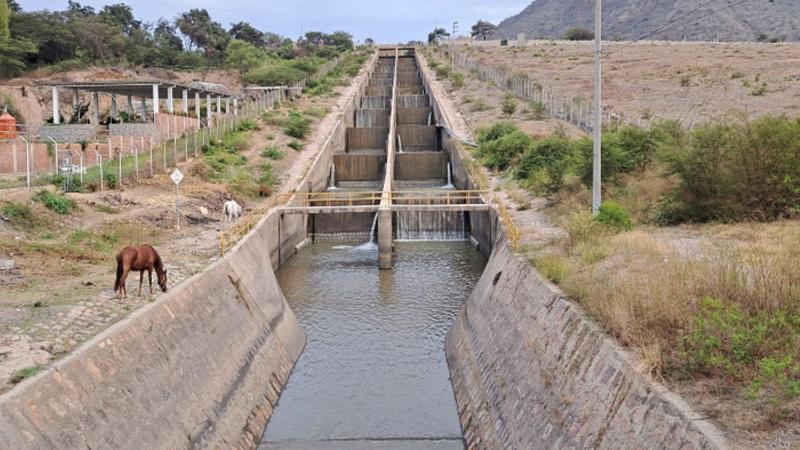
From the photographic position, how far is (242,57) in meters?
95.7

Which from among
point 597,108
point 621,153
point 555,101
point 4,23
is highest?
point 4,23

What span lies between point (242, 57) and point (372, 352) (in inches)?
3271

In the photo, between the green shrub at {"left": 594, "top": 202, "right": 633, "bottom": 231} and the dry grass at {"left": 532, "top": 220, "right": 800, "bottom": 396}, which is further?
the green shrub at {"left": 594, "top": 202, "right": 633, "bottom": 231}

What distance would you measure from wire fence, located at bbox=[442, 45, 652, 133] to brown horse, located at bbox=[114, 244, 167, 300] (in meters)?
25.4

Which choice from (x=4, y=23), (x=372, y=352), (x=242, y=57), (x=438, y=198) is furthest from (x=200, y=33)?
(x=372, y=352)

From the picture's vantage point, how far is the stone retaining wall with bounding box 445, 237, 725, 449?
317 inches

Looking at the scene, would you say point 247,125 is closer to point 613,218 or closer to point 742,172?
point 613,218

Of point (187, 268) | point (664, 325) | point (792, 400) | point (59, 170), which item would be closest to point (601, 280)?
point (664, 325)

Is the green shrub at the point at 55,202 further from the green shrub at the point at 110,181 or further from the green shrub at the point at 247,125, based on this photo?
the green shrub at the point at 247,125

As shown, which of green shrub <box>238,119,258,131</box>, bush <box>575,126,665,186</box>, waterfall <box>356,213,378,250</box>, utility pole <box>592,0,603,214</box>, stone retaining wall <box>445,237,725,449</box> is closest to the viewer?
stone retaining wall <box>445,237,725,449</box>

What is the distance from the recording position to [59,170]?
28.6m

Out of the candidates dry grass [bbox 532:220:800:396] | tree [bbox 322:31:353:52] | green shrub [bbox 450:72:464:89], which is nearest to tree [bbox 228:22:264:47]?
tree [bbox 322:31:353:52]

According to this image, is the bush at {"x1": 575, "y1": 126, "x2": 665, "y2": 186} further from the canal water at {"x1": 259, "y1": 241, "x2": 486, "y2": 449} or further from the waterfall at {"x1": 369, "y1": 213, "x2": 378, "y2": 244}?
the waterfall at {"x1": 369, "y1": 213, "x2": 378, "y2": 244}

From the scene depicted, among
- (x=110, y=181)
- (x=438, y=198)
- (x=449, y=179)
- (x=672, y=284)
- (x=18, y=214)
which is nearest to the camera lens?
(x=672, y=284)
